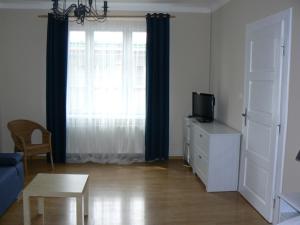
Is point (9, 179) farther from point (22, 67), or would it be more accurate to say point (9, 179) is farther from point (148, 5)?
point (148, 5)

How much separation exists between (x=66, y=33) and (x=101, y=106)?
4.38ft

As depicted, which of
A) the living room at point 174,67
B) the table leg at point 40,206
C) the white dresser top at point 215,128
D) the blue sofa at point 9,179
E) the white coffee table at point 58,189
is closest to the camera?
the white coffee table at point 58,189

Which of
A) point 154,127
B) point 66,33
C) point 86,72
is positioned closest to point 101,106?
point 86,72

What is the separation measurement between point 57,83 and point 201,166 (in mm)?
2729

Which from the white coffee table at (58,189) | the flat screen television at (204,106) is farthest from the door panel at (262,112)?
the white coffee table at (58,189)

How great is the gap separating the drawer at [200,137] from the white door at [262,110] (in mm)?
472

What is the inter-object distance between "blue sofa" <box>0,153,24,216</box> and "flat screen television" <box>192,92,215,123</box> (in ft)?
8.74

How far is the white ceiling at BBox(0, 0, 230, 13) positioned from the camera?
197 inches

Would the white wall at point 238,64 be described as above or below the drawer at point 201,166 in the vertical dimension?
above

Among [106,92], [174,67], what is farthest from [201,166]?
[106,92]

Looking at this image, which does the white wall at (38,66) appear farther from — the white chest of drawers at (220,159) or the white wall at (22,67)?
the white chest of drawers at (220,159)

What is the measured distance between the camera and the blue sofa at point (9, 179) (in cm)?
317

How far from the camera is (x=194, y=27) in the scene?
5406 millimetres

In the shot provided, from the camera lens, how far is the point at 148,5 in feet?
17.0
